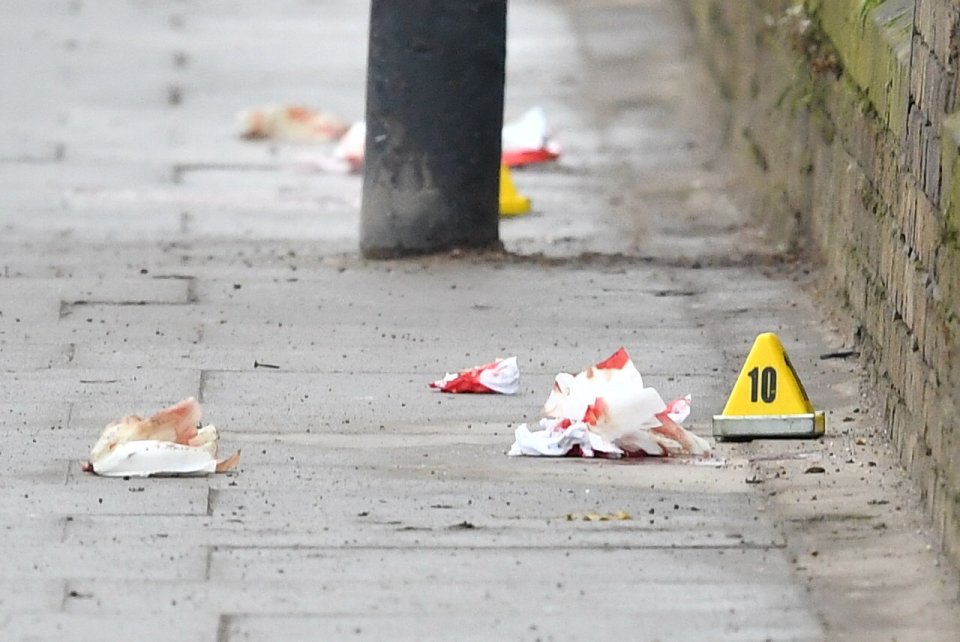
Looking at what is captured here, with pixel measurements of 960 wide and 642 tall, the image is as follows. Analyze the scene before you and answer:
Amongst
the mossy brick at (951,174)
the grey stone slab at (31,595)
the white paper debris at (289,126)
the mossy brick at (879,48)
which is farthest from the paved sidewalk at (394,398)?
the mossy brick at (879,48)

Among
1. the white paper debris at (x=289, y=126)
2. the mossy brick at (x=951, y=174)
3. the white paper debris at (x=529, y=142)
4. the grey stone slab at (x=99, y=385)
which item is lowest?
the white paper debris at (x=289, y=126)

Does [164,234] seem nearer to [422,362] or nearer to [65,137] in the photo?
[65,137]

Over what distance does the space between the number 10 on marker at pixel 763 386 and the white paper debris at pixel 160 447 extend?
1562 millimetres

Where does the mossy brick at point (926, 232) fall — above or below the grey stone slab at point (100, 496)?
above

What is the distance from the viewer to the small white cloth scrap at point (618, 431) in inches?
254

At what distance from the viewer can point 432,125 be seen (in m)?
9.35

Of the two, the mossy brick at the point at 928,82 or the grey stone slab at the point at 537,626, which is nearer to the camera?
the grey stone slab at the point at 537,626

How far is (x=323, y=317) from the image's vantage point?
27.3 feet

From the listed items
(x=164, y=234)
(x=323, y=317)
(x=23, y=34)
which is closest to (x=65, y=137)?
(x=164, y=234)

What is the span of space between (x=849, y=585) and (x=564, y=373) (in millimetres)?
2202

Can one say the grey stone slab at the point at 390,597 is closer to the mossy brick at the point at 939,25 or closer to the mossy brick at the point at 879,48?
the mossy brick at the point at 939,25

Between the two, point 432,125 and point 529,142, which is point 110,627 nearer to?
point 432,125

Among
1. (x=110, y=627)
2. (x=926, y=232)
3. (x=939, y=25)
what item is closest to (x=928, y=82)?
(x=939, y=25)

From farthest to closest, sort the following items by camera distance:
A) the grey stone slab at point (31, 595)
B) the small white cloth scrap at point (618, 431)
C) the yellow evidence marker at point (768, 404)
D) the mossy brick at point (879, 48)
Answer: the mossy brick at point (879, 48), the yellow evidence marker at point (768, 404), the small white cloth scrap at point (618, 431), the grey stone slab at point (31, 595)
